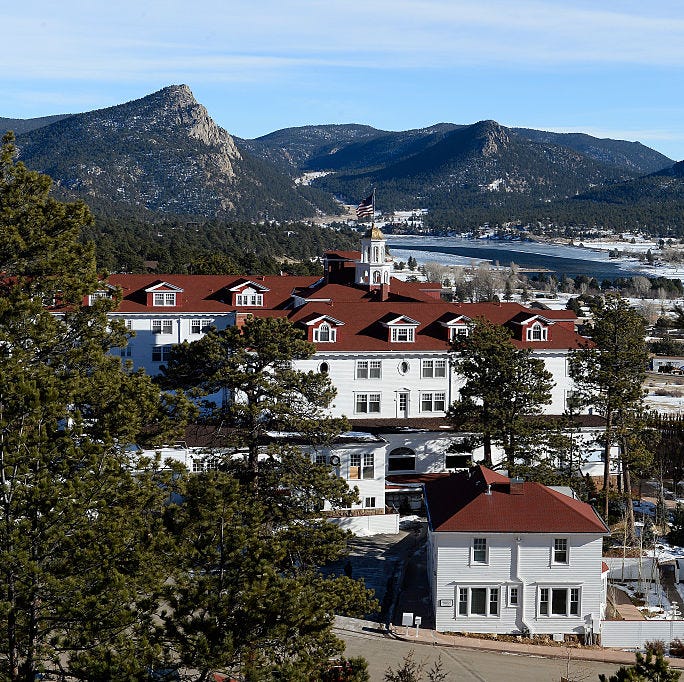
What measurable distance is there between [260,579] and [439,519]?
14723 mm

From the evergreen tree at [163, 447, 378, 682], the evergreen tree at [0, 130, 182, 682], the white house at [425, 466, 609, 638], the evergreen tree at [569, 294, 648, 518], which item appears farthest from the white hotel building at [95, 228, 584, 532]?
the evergreen tree at [163, 447, 378, 682]

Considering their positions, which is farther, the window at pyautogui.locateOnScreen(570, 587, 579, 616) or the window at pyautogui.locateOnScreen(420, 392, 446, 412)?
the window at pyautogui.locateOnScreen(420, 392, 446, 412)

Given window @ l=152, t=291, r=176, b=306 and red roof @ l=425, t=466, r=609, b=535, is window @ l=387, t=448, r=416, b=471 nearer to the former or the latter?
red roof @ l=425, t=466, r=609, b=535

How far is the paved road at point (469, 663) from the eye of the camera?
97.3 feet

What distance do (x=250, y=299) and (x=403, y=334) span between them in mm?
15126

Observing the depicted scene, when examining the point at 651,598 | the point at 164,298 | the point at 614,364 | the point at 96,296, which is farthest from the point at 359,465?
the point at 164,298

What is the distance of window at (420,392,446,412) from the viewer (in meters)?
53.5

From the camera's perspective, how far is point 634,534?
40.8 meters

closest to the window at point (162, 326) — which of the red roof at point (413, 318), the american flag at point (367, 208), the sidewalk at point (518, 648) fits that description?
the red roof at point (413, 318)

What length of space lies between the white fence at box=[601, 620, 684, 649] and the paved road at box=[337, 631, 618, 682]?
190 centimetres

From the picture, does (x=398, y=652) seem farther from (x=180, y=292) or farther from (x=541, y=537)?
(x=180, y=292)

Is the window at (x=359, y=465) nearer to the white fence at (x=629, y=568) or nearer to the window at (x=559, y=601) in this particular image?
the white fence at (x=629, y=568)

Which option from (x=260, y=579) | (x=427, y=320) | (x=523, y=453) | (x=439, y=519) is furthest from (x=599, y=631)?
(x=427, y=320)

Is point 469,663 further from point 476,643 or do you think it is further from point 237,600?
point 237,600
